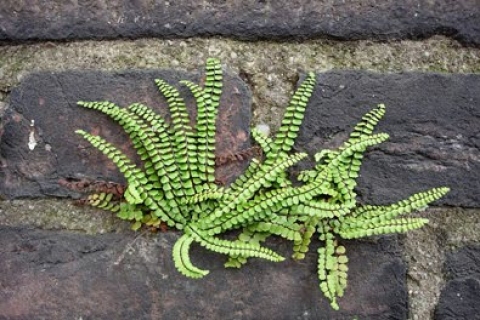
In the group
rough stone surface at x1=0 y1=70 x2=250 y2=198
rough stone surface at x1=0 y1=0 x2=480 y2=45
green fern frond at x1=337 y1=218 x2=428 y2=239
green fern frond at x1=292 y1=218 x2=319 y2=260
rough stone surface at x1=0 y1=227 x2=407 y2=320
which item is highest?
rough stone surface at x1=0 y1=0 x2=480 y2=45

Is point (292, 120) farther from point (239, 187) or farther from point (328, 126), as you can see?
point (239, 187)

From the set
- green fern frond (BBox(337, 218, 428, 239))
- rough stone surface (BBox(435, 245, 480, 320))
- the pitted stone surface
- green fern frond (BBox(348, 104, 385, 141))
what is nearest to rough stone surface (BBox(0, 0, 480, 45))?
the pitted stone surface

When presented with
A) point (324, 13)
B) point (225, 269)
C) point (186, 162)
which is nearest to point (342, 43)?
point (324, 13)

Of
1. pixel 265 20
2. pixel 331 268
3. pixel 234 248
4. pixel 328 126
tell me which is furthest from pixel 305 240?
pixel 265 20

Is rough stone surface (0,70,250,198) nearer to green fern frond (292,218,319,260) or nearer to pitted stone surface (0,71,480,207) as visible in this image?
pitted stone surface (0,71,480,207)

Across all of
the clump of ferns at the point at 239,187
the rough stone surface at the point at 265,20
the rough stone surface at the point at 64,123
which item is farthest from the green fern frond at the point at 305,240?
the rough stone surface at the point at 265,20
